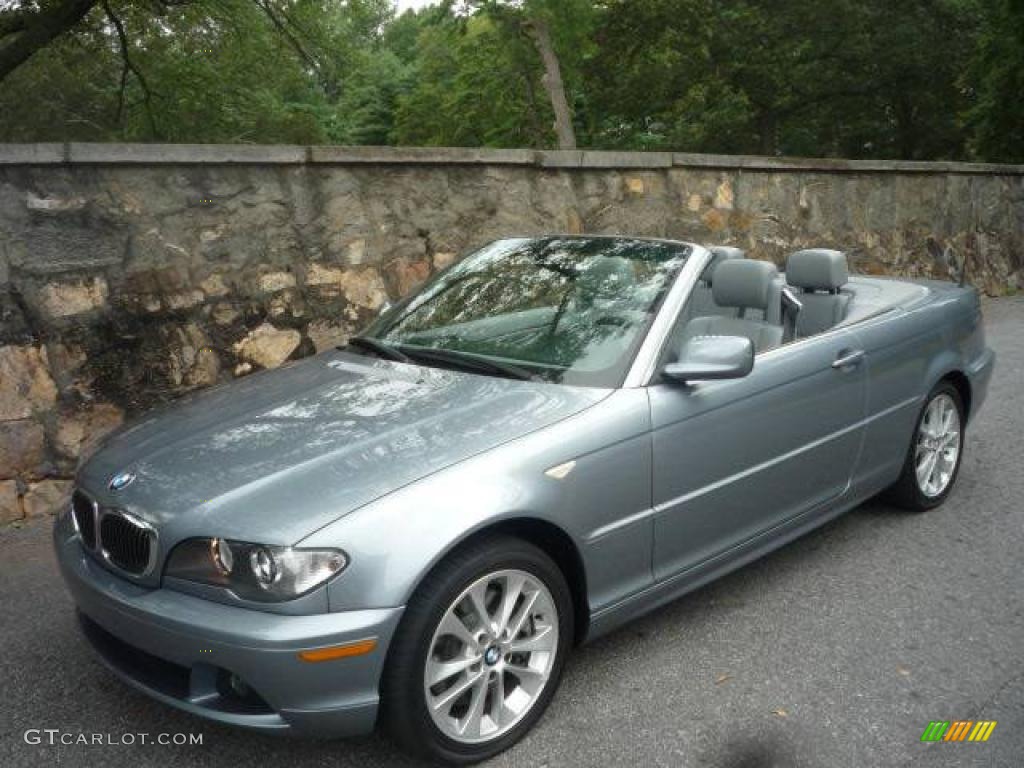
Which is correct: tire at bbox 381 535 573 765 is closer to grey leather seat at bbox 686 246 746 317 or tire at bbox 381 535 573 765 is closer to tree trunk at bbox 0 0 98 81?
grey leather seat at bbox 686 246 746 317

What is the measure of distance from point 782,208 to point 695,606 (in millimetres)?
7138

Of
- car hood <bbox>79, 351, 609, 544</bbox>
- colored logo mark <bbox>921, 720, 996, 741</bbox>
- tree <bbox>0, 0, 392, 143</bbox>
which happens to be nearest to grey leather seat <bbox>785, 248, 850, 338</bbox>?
car hood <bbox>79, 351, 609, 544</bbox>

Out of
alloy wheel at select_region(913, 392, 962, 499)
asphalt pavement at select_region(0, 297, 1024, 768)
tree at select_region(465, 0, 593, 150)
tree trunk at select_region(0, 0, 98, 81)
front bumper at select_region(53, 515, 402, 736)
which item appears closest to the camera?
front bumper at select_region(53, 515, 402, 736)

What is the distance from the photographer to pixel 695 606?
12.2 ft

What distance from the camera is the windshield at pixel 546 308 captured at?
334 cm

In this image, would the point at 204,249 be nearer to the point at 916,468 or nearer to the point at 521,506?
the point at 521,506

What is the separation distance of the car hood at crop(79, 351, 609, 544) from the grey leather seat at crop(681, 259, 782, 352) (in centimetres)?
106

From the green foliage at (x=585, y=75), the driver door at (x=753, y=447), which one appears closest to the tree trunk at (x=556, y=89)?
the green foliage at (x=585, y=75)

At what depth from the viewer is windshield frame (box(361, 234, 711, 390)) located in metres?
3.20

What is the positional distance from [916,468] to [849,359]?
96cm

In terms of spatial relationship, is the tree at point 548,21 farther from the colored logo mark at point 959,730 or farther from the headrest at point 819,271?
the colored logo mark at point 959,730

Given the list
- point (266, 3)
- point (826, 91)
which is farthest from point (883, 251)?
point (826, 91)

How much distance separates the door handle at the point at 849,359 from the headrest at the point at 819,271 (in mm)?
535

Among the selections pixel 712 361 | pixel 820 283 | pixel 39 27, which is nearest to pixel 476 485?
pixel 712 361
